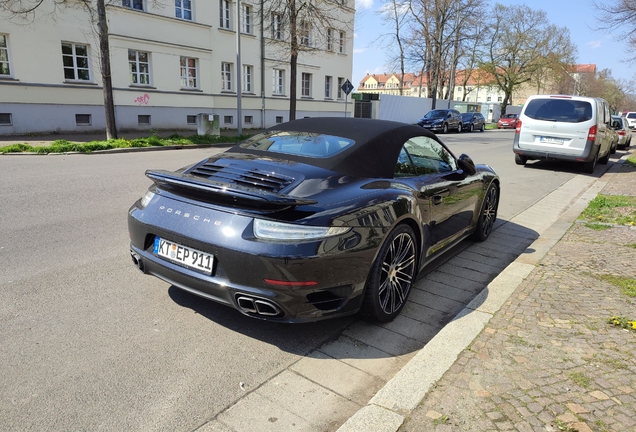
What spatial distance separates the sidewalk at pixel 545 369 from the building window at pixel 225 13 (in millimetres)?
24800

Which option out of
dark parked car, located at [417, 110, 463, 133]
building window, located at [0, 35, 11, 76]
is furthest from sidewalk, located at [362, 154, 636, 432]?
dark parked car, located at [417, 110, 463, 133]

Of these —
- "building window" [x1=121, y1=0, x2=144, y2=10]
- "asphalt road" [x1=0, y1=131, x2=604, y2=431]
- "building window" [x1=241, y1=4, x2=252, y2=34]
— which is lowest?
"asphalt road" [x1=0, y1=131, x2=604, y2=431]

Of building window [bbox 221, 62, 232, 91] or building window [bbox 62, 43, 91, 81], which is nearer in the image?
building window [bbox 62, 43, 91, 81]

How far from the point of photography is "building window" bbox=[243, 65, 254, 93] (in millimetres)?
27203

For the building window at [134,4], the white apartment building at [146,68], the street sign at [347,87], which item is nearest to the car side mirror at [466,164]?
the white apartment building at [146,68]

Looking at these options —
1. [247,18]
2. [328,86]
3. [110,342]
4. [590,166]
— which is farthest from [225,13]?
[110,342]

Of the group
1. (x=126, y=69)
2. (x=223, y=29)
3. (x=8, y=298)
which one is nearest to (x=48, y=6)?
(x=126, y=69)

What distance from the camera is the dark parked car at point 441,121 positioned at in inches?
1267

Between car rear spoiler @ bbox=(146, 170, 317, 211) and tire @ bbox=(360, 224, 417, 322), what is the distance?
771mm

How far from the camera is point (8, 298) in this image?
3711 millimetres

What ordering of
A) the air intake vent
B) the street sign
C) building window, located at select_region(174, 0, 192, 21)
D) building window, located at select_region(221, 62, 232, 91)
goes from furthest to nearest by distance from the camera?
building window, located at select_region(221, 62, 232, 91)
the street sign
building window, located at select_region(174, 0, 192, 21)
the air intake vent

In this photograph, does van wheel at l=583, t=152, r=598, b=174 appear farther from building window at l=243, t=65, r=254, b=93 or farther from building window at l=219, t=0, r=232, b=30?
building window at l=219, t=0, r=232, b=30

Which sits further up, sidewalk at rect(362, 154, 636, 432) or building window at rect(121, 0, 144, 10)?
building window at rect(121, 0, 144, 10)

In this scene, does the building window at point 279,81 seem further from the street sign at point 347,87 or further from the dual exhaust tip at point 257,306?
the dual exhaust tip at point 257,306
